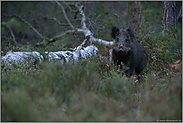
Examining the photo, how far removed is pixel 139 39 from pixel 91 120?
24.4 feet

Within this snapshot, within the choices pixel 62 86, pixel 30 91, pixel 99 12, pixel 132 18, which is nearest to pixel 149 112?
pixel 62 86

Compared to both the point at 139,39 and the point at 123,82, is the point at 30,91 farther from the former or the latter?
the point at 139,39

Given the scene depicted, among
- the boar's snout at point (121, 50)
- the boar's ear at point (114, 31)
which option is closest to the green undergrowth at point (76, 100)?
the boar's snout at point (121, 50)

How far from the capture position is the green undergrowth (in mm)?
2592

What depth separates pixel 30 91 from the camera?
330 centimetres

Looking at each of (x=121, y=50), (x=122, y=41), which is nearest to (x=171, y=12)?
(x=122, y=41)

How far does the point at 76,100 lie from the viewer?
9.57 feet

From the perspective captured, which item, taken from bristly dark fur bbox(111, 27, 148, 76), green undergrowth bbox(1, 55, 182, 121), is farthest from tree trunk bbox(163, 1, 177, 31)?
green undergrowth bbox(1, 55, 182, 121)

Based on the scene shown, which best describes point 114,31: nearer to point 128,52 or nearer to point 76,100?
point 128,52

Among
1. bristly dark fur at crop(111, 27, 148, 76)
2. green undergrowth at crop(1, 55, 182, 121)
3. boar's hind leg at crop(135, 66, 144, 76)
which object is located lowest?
boar's hind leg at crop(135, 66, 144, 76)

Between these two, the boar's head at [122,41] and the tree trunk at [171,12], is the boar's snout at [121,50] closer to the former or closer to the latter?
the boar's head at [122,41]

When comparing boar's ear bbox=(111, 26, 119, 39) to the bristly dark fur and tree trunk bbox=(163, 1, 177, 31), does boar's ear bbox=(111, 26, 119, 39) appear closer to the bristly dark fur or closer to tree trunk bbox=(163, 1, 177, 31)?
the bristly dark fur

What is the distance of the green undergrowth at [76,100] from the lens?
8.50 feet

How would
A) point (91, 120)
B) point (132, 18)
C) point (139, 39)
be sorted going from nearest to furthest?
1. point (91, 120)
2. point (139, 39)
3. point (132, 18)
